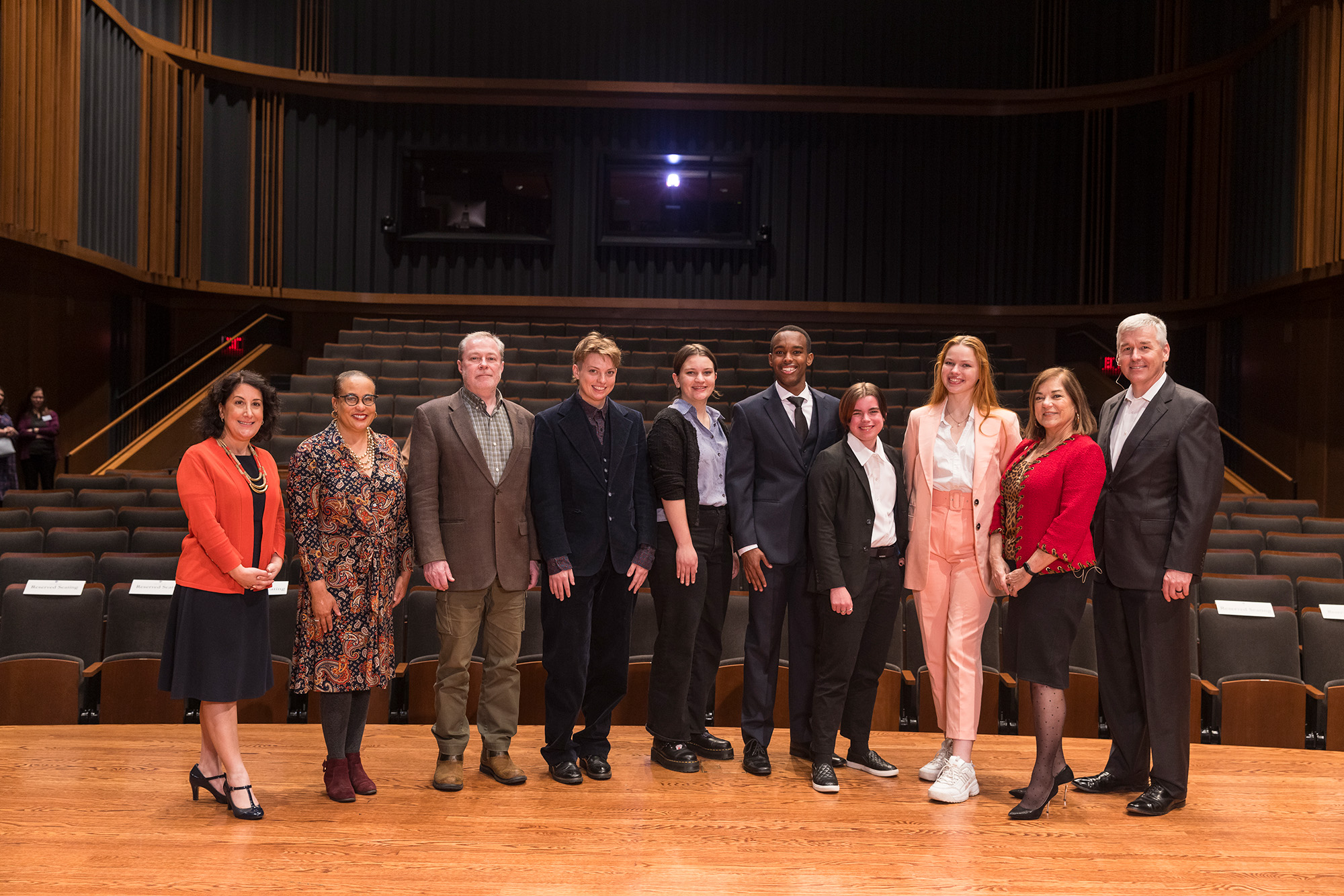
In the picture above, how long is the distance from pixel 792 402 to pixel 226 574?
1.60m

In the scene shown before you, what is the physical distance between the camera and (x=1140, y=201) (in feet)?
30.5

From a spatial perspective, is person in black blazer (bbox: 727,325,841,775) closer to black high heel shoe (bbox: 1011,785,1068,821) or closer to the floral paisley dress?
black high heel shoe (bbox: 1011,785,1068,821)

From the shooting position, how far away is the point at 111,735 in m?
2.90

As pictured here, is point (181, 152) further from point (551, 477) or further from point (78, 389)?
point (551, 477)


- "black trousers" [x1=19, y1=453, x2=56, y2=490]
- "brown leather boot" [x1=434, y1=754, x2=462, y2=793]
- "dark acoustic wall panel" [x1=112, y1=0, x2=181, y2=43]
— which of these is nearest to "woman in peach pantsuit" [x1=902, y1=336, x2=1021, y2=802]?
"brown leather boot" [x1=434, y1=754, x2=462, y2=793]

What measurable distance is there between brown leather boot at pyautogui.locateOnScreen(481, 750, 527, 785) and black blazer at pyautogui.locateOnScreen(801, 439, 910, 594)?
0.99m

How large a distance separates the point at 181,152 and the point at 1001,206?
8.43m

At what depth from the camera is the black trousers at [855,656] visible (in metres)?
2.59

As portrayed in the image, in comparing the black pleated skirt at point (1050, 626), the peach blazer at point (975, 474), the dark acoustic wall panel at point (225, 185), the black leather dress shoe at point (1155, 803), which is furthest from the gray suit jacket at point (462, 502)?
Result: the dark acoustic wall panel at point (225, 185)

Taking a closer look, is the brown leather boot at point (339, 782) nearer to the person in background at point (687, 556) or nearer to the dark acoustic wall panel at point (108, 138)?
the person in background at point (687, 556)

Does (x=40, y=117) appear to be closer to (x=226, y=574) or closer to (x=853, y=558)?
(x=226, y=574)

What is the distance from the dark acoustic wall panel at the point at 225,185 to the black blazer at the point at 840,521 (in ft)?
27.7

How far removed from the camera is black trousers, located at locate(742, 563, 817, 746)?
2.68m

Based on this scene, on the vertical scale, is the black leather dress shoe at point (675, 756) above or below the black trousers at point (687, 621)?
below
